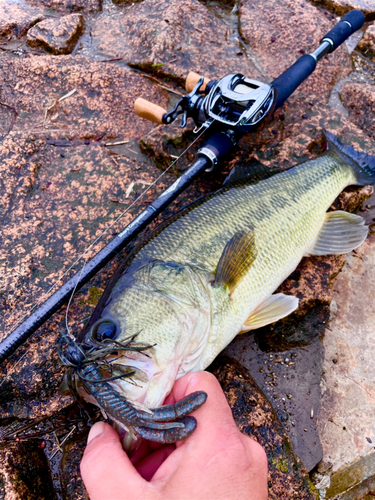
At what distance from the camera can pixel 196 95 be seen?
309cm

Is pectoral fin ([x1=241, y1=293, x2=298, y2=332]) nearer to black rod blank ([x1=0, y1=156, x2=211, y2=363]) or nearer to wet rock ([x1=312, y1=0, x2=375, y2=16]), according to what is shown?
black rod blank ([x1=0, y1=156, x2=211, y2=363])

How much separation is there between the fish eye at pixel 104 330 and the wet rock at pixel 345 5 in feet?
19.4

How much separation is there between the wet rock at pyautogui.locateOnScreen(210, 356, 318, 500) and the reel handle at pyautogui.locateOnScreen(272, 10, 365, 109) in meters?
2.72

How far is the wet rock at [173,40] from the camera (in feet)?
14.3

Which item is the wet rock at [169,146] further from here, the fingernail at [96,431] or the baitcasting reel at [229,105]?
the fingernail at [96,431]

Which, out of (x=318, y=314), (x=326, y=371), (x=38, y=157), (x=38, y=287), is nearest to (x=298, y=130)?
(x=318, y=314)

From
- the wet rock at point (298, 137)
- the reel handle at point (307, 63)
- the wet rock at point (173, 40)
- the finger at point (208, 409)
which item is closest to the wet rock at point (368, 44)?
the reel handle at point (307, 63)

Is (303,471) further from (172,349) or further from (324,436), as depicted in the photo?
(172,349)

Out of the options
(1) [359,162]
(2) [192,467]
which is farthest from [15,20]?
(2) [192,467]

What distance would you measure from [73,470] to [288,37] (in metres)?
5.50

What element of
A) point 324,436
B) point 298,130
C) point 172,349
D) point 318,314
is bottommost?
point 324,436

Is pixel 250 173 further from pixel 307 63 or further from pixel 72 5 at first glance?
pixel 72 5

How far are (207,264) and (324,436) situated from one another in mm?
1773

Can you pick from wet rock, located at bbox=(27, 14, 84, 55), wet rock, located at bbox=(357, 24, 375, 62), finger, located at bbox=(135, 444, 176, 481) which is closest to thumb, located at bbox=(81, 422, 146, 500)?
finger, located at bbox=(135, 444, 176, 481)
